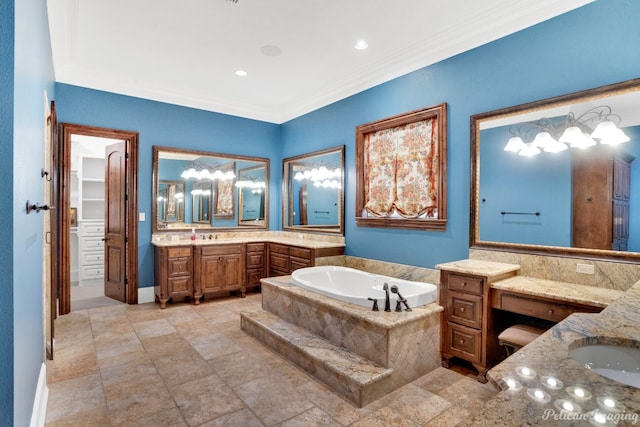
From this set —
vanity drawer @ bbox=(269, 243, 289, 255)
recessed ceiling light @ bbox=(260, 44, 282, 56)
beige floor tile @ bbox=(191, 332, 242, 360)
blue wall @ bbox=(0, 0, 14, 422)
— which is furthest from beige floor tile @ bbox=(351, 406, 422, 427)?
recessed ceiling light @ bbox=(260, 44, 282, 56)

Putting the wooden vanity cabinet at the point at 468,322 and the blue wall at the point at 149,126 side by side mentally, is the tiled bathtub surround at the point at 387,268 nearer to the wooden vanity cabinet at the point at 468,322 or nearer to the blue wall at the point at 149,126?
the wooden vanity cabinet at the point at 468,322

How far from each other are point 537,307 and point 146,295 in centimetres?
461

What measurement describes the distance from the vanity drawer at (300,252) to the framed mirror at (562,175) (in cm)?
204

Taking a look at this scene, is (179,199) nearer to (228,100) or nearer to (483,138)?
(228,100)

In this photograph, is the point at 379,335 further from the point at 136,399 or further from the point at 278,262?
Result: the point at 278,262

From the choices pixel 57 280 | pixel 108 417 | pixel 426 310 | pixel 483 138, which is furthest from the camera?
pixel 57 280

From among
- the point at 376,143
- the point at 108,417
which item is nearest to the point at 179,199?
the point at 376,143

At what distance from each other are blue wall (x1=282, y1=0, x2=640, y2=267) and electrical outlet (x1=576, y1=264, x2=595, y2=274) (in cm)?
90

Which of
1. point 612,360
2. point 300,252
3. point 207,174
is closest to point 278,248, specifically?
point 300,252

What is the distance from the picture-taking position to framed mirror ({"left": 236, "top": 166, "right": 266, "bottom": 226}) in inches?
221

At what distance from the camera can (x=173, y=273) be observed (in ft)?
14.4

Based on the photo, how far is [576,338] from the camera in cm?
108

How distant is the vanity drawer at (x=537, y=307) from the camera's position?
218 cm

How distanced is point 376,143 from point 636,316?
3144mm
